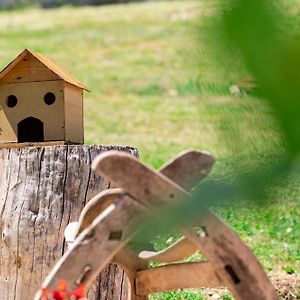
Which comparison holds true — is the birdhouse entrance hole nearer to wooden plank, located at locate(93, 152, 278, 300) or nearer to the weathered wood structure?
the weathered wood structure

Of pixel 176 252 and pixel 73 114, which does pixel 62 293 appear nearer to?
pixel 176 252

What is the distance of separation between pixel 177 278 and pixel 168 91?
9.68 meters

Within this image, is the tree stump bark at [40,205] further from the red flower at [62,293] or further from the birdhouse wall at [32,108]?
the red flower at [62,293]

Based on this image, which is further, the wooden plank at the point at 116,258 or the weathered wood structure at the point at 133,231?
the wooden plank at the point at 116,258

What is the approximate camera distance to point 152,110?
10.5 meters

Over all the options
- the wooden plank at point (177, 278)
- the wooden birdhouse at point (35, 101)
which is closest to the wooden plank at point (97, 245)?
the wooden plank at point (177, 278)

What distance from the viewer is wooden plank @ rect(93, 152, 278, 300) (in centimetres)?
145

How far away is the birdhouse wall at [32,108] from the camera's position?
118 inches

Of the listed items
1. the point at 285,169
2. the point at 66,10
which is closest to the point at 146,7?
the point at 66,10

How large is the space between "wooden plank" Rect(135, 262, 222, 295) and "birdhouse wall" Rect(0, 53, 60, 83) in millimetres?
999

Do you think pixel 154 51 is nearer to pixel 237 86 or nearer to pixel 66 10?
pixel 66 10

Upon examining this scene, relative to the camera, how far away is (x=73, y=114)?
10.2ft

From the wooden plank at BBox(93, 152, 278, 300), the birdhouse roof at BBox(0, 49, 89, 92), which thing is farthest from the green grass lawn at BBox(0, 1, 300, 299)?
the birdhouse roof at BBox(0, 49, 89, 92)

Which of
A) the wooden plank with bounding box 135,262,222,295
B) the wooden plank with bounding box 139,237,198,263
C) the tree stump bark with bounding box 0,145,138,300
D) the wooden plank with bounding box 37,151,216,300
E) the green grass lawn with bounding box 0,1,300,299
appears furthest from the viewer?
the tree stump bark with bounding box 0,145,138,300
